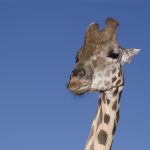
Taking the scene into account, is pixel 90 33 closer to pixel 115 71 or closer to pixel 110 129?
pixel 115 71

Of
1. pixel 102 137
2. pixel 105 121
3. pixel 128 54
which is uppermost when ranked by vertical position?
pixel 128 54

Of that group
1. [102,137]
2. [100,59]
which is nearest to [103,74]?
[100,59]

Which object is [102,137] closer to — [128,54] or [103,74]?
[103,74]

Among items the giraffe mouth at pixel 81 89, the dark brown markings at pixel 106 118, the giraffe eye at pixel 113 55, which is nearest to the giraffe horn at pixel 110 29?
the giraffe eye at pixel 113 55

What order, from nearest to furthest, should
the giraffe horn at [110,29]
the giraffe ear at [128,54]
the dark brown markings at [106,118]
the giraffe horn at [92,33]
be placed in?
1. the dark brown markings at [106,118]
2. the giraffe horn at [92,33]
3. the giraffe horn at [110,29]
4. the giraffe ear at [128,54]

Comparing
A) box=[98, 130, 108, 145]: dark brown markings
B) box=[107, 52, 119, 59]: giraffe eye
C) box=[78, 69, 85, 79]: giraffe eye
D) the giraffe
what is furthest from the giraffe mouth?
box=[107, 52, 119, 59]: giraffe eye

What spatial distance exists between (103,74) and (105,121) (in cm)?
102

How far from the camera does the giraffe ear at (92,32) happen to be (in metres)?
11.0

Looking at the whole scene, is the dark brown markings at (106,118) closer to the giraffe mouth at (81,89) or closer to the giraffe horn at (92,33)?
the giraffe mouth at (81,89)

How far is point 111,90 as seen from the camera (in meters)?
11.1

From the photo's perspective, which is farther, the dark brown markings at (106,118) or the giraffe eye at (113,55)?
the giraffe eye at (113,55)

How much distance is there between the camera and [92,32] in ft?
36.7

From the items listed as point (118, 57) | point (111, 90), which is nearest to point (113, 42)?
point (118, 57)

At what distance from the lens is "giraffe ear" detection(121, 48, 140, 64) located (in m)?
11.5
